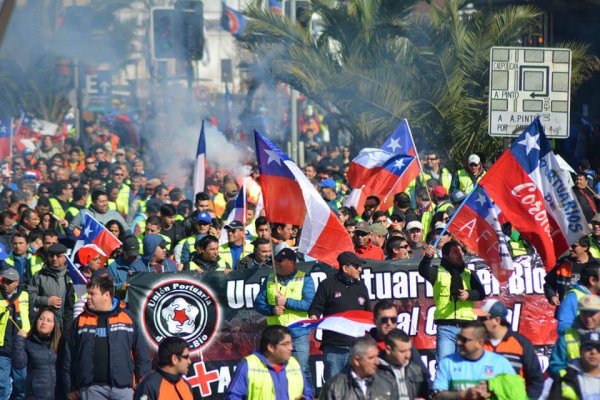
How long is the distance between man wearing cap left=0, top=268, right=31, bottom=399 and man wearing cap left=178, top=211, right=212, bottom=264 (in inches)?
87.0

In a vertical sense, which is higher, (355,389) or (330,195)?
(330,195)

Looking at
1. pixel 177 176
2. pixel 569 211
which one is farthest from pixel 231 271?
pixel 177 176

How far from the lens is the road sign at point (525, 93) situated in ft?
50.1

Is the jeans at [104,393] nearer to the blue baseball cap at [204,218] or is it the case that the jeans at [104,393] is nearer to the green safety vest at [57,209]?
the blue baseball cap at [204,218]

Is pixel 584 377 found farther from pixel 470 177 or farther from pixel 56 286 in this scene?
pixel 470 177

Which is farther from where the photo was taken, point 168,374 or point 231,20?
point 231,20

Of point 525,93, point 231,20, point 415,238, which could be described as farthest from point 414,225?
point 231,20

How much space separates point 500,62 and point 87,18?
70.2 feet

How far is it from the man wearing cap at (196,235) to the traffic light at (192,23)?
544 inches

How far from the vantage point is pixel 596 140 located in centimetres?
2391

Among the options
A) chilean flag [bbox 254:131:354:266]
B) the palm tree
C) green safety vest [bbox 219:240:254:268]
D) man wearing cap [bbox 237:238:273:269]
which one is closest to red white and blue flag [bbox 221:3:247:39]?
the palm tree

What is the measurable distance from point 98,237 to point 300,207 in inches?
114

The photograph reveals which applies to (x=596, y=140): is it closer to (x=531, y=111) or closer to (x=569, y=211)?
(x=531, y=111)

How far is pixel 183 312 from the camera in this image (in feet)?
41.3
